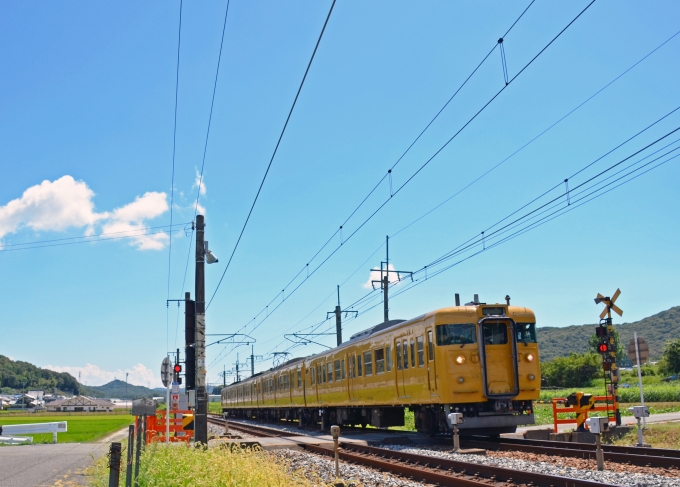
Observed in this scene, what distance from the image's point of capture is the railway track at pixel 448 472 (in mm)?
8547

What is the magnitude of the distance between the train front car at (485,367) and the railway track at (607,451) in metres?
0.64

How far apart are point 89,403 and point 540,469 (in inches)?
6003

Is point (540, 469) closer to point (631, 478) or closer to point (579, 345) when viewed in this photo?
point (631, 478)

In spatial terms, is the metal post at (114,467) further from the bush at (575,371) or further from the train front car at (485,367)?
the bush at (575,371)

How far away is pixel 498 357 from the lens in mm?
15070

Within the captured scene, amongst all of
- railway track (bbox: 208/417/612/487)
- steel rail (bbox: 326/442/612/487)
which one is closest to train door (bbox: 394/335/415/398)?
railway track (bbox: 208/417/612/487)

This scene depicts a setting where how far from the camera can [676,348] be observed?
258 ft

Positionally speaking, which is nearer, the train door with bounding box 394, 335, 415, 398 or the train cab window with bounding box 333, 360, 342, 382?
the train door with bounding box 394, 335, 415, 398

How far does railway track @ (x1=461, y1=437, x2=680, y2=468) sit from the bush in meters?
72.2

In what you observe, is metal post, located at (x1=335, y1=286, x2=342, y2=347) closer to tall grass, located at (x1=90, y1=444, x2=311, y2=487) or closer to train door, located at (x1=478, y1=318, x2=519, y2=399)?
train door, located at (x1=478, y1=318, x2=519, y2=399)

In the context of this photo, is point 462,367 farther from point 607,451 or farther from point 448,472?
point 448,472

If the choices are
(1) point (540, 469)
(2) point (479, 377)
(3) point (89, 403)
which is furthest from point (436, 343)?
(3) point (89, 403)

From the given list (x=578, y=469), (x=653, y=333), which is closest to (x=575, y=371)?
(x=578, y=469)

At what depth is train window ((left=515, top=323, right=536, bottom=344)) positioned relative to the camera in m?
15.4
